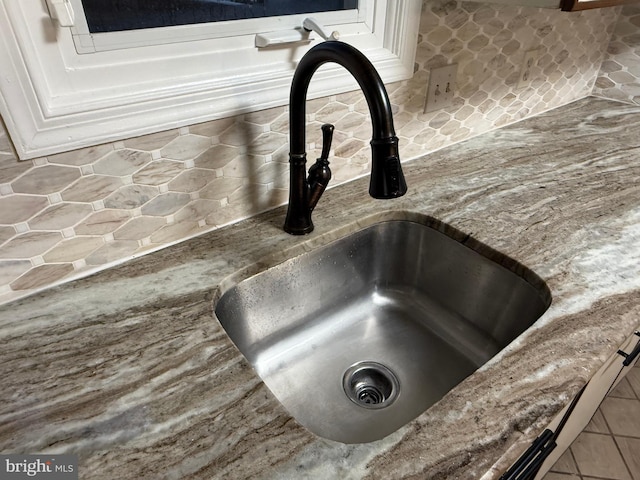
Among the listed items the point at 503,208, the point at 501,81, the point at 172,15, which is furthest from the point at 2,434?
the point at 501,81

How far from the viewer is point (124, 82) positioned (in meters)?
0.69

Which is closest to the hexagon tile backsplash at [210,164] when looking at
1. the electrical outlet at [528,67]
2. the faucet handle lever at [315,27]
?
the electrical outlet at [528,67]

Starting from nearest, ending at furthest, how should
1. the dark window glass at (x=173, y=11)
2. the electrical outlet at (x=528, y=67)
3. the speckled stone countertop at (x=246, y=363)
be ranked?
the speckled stone countertop at (x=246, y=363) < the dark window glass at (x=173, y=11) < the electrical outlet at (x=528, y=67)

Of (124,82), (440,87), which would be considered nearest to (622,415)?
(440,87)

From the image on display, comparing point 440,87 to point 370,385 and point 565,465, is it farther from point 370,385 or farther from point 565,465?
point 565,465

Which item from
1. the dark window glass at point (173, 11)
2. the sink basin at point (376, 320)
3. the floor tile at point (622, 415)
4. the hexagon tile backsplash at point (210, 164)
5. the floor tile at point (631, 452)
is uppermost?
the dark window glass at point (173, 11)

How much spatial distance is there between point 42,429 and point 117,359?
0.12m

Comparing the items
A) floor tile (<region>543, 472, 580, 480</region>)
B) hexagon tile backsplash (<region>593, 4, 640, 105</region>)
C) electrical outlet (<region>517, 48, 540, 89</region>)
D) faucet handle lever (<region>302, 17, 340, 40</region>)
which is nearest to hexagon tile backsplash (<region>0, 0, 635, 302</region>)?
electrical outlet (<region>517, 48, 540, 89</region>)

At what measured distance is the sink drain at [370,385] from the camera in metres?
0.80

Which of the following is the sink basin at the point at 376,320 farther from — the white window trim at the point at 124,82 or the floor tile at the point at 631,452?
the floor tile at the point at 631,452

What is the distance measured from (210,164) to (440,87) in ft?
2.08

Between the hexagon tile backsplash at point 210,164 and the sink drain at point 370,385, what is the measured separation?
0.39m

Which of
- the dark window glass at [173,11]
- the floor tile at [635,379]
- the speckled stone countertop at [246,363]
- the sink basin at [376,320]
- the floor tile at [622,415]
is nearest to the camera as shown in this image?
the speckled stone countertop at [246,363]

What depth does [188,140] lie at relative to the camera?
2.49ft
